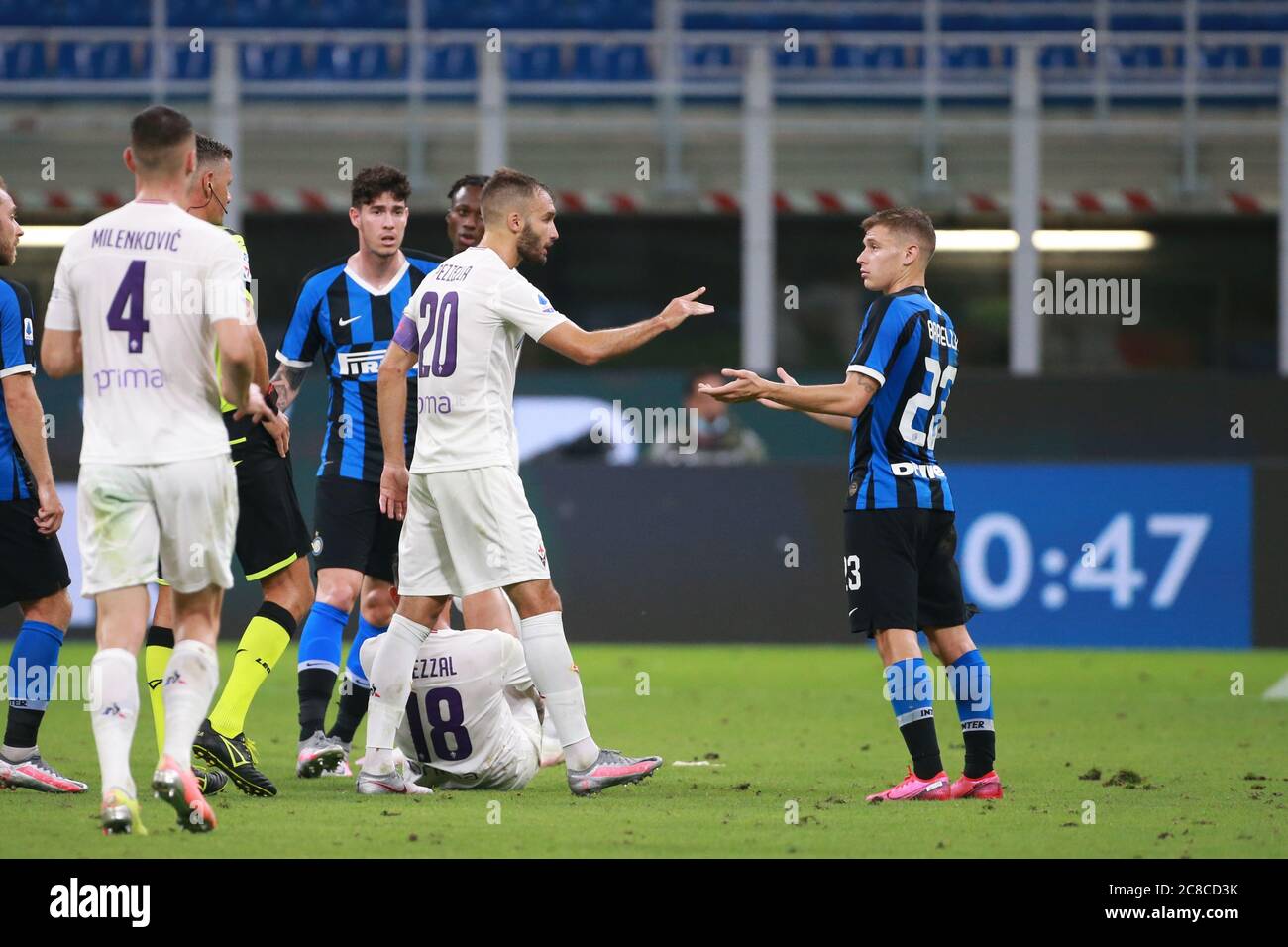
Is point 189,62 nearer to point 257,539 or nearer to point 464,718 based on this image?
A: point 257,539

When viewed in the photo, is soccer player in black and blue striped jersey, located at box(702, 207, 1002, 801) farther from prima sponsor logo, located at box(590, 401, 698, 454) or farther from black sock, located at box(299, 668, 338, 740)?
prima sponsor logo, located at box(590, 401, 698, 454)

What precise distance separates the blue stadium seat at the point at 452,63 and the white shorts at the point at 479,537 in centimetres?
1322

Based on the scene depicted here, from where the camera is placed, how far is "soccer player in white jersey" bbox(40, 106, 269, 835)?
5.23 meters

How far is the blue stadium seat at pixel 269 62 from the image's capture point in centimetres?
1866

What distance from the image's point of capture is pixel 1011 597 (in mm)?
12836

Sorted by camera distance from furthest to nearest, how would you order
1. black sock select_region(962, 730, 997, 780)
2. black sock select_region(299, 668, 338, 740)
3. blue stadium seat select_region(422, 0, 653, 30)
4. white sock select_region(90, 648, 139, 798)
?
1. blue stadium seat select_region(422, 0, 653, 30)
2. black sock select_region(299, 668, 338, 740)
3. black sock select_region(962, 730, 997, 780)
4. white sock select_region(90, 648, 139, 798)

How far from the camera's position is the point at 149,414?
5246 mm

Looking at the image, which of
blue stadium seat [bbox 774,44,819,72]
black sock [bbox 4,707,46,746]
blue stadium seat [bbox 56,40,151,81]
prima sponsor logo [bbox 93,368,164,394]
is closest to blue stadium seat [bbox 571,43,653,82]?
blue stadium seat [bbox 774,44,819,72]

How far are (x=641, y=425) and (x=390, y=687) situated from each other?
942 cm

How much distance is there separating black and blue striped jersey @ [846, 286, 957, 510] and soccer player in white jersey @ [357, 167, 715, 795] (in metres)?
Answer: 0.66

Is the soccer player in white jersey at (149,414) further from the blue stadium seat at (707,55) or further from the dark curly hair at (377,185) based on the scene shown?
the blue stadium seat at (707,55)
